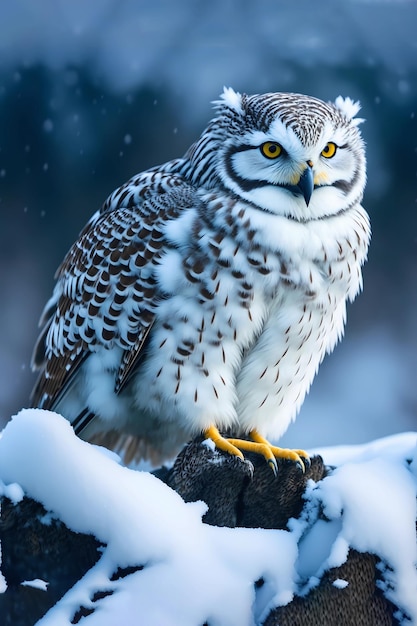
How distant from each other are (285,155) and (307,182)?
83 millimetres

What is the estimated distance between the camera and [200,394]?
69.9 inches

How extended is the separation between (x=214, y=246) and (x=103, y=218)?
A: 35cm

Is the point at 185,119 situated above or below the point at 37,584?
above

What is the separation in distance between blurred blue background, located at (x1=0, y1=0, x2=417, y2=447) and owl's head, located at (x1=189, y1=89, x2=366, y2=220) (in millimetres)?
2265

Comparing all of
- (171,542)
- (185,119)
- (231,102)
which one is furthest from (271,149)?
(185,119)

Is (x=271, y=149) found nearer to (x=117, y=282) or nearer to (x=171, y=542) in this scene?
(x=117, y=282)

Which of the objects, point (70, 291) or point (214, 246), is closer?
point (214, 246)

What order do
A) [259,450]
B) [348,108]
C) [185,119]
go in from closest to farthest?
[259,450] → [348,108] → [185,119]

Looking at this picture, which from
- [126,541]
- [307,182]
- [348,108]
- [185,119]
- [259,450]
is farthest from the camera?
[185,119]

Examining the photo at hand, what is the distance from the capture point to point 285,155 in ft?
5.55

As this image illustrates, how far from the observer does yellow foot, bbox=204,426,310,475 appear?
5.60ft

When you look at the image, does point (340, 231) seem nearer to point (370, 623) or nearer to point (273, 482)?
point (273, 482)

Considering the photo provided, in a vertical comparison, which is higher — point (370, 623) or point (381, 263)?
point (381, 263)

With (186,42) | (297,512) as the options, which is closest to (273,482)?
(297,512)
